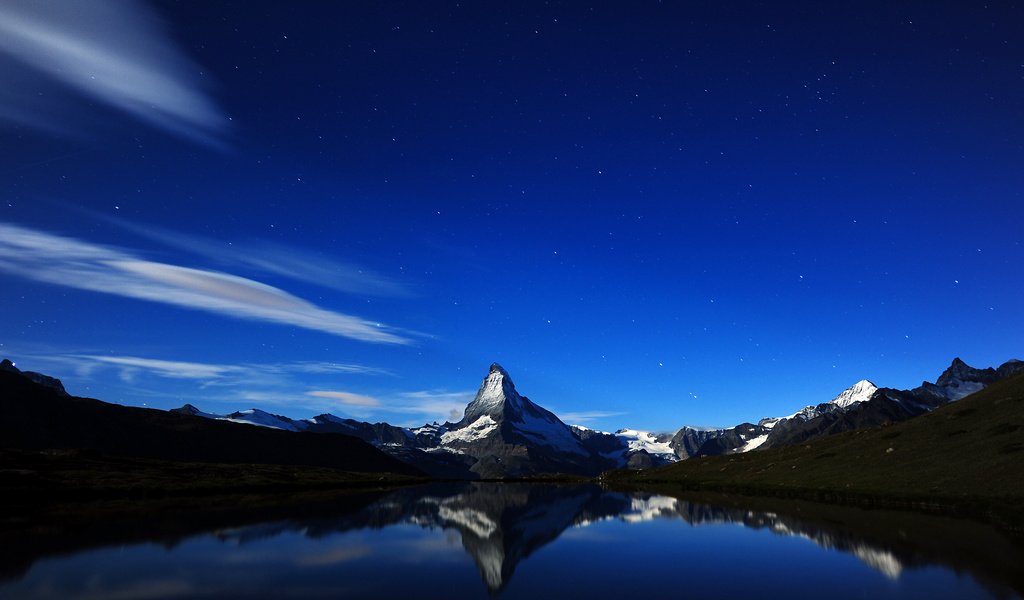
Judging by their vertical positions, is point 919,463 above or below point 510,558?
above

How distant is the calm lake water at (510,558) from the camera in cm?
2184

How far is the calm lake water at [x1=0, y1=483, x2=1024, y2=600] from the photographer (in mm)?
21844

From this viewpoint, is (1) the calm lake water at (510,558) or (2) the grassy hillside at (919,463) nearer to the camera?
(1) the calm lake water at (510,558)

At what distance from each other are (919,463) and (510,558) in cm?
7040

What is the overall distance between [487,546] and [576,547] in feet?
17.7

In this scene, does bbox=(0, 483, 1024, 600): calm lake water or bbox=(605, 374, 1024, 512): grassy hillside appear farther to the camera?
bbox=(605, 374, 1024, 512): grassy hillside

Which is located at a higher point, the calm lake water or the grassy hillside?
the grassy hillside

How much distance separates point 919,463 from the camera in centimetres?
7388

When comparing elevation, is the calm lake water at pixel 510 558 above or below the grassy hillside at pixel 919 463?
below

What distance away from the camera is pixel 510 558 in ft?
96.9

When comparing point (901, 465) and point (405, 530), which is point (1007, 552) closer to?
point (405, 530)

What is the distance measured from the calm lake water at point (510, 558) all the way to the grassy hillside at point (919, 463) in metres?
16.8

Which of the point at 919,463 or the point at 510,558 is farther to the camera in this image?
the point at 919,463

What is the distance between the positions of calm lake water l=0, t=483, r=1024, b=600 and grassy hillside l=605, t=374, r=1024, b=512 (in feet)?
55.0
